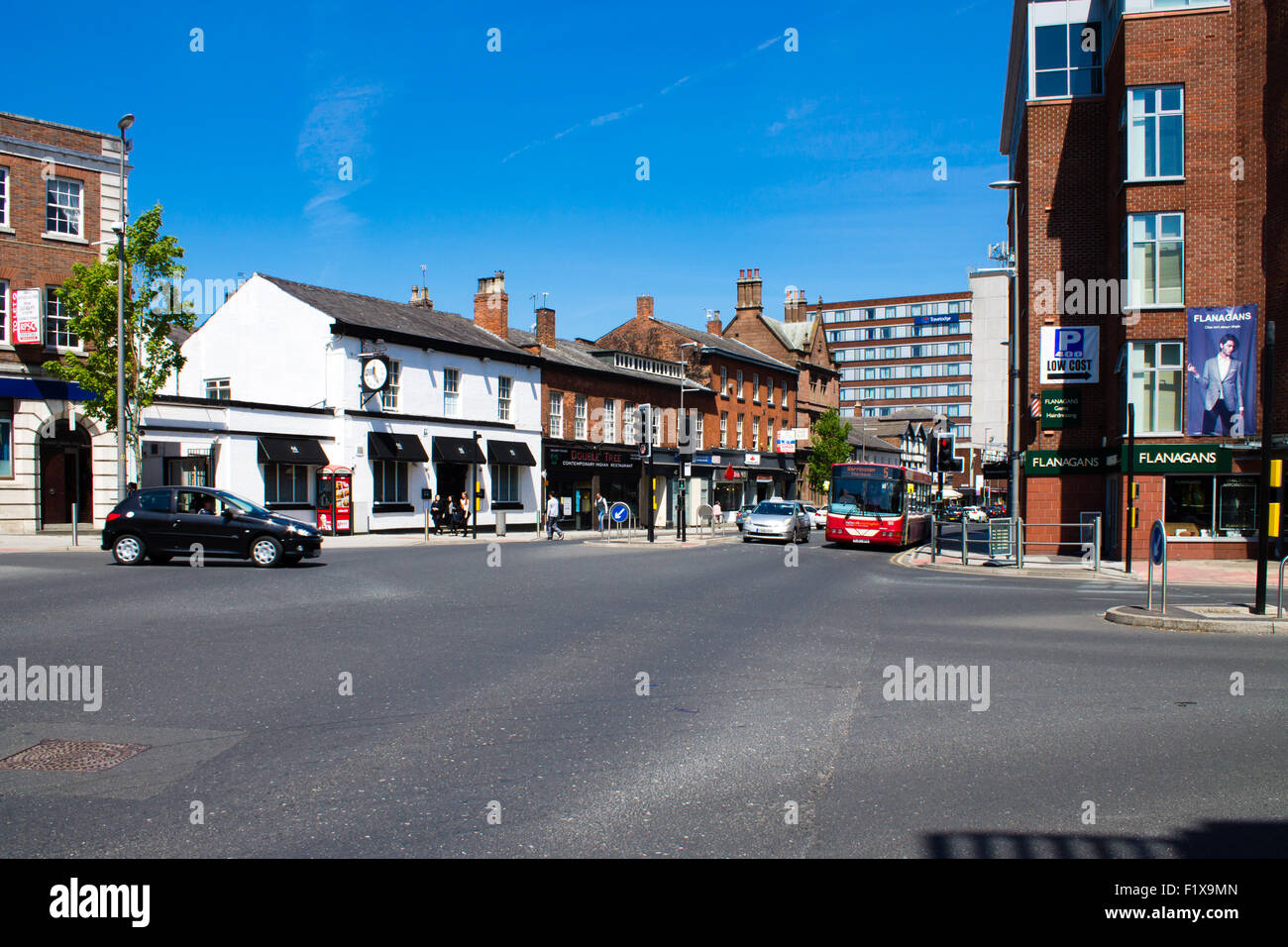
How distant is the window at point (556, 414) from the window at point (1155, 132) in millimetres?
26105

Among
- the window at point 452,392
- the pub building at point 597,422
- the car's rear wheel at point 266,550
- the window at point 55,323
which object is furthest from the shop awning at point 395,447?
the car's rear wheel at point 266,550

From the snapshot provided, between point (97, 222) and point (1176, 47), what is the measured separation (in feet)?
103

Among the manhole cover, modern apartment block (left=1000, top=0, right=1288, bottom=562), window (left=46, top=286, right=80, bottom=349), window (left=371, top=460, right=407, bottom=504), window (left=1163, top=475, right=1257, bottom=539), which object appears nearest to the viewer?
the manhole cover

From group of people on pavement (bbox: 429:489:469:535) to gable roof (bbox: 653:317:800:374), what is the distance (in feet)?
71.9

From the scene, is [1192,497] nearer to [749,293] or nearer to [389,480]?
[389,480]

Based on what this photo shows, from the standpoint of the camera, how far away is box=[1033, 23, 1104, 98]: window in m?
30.4

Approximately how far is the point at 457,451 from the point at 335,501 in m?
6.50

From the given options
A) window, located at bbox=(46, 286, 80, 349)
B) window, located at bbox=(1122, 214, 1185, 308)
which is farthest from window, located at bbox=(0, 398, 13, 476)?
window, located at bbox=(1122, 214, 1185, 308)

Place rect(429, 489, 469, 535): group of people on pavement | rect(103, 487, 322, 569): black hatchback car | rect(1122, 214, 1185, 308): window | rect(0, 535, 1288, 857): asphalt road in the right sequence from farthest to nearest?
rect(429, 489, 469, 535): group of people on pavement → rect(1122, 214, 1185, 308): window → rect(103, 487, 322, 569): black hatchback car → rect(0, 535, 1288, 857): asphalt road

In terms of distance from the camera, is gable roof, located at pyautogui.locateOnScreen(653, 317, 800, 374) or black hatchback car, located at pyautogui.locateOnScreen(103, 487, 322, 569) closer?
black hatchback car, located at pyautogui.locateOnScreen(103, 487, 322, 569)

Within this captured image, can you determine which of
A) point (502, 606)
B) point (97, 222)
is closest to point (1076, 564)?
point (502, 606)

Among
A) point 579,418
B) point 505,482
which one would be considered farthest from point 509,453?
point 579,418

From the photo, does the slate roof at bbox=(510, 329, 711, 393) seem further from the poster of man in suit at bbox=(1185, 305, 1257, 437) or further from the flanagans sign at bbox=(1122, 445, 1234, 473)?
the poster of man in suit at bbox=(1185, 305, 1257, 437)
